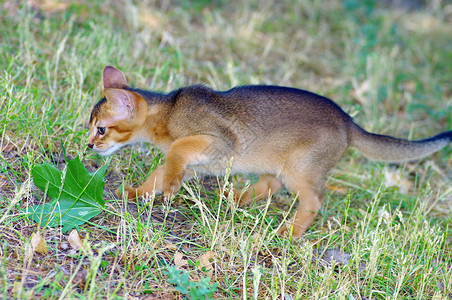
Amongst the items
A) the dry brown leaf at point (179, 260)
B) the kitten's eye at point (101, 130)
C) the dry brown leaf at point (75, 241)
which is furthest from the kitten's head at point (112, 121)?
the dry brown leaf at point (179, 260)

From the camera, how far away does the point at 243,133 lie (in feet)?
14.0

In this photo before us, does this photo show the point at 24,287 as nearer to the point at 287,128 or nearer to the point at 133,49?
the point at 287,128

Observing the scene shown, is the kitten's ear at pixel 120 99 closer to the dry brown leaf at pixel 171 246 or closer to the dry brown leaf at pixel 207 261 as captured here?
the dry brown leaf at pixel 171 246

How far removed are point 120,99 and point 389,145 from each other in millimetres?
2388

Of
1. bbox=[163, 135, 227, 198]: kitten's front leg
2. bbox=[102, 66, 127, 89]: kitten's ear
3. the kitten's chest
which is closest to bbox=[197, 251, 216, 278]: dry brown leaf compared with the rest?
bbox=[163, 135, 227, 198]: kitten's front leg

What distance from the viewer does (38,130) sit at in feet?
13.7

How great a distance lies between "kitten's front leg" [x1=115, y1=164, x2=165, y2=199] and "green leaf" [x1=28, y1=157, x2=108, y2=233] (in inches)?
19.3

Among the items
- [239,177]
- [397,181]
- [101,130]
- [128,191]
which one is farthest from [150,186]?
[397,181]

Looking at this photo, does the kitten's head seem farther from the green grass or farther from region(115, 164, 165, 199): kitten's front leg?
region(115, 164, 165, 199): kitten's front leg

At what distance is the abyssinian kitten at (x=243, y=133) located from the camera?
13.6ft

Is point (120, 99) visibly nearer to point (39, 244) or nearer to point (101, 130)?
point (101, 130)

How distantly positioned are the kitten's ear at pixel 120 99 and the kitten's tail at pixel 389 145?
1.91 metres

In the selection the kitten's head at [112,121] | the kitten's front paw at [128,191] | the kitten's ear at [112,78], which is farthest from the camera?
the kitten's ear at [112,78]

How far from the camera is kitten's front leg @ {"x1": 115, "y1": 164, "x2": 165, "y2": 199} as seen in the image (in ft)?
13.7
